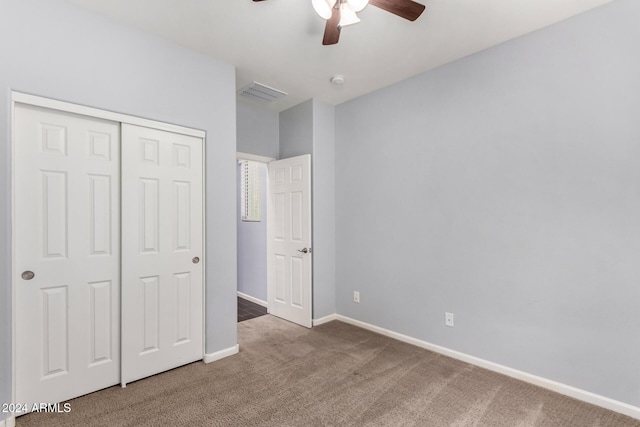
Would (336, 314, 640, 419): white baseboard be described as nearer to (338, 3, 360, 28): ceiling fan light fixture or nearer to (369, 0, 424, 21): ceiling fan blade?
(369, 0, 424, 21): ceiling fan blade

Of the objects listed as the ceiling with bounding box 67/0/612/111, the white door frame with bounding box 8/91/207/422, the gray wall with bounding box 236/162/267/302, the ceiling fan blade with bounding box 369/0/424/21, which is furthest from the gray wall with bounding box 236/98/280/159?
the ceiling fan blade with bounding box 369/0/424/21

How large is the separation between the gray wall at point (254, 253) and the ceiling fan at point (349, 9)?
275 centimetres

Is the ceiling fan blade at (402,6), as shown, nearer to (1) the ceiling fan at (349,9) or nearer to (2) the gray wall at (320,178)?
(1) the ceiling fan at (349,9)

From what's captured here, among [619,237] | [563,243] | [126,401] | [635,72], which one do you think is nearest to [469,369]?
[563,243]

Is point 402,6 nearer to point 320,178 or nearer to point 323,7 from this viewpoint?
point 323,7

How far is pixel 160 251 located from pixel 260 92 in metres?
2.07

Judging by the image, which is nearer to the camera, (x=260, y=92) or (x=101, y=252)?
(x=101, y=252)

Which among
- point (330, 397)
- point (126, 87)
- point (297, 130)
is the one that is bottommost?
point (330, 397)

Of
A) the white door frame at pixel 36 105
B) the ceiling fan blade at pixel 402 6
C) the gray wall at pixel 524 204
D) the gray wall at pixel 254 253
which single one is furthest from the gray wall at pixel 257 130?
the ceiling fan blade at pixel 402 6

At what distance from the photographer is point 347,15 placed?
6.07 ft

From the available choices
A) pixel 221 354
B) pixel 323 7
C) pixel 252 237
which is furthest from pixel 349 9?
pixel 252 237

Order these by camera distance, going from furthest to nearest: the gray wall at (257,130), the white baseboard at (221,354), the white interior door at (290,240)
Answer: the gray wall at (257,130), the white interior door at (290,240), the white baseboard at (221,354)

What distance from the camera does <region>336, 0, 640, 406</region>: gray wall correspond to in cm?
203

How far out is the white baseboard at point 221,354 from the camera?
2.69 m
